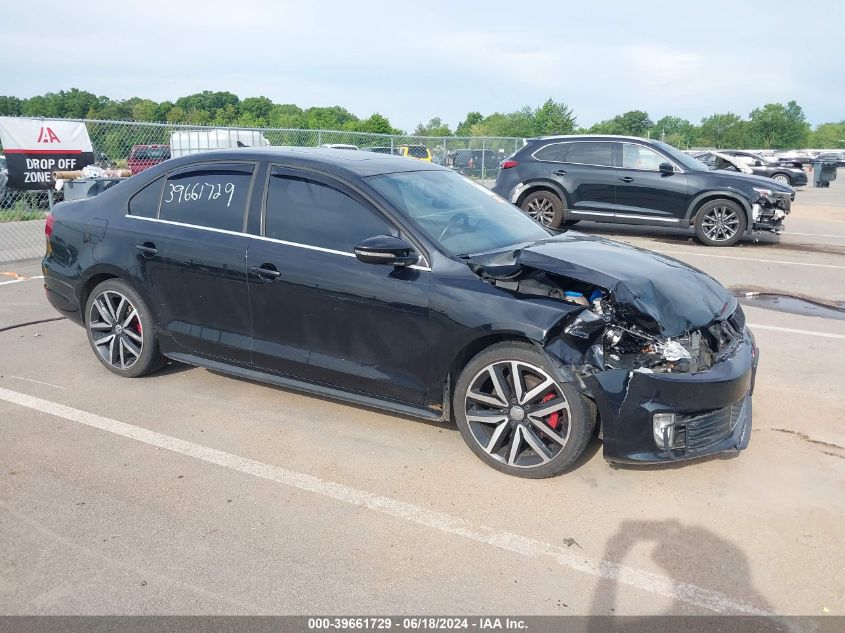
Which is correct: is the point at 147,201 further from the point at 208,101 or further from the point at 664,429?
the point at 208,101

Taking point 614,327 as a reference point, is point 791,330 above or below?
below

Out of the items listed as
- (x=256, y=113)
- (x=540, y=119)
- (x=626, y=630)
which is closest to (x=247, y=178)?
(x=626, y=630)

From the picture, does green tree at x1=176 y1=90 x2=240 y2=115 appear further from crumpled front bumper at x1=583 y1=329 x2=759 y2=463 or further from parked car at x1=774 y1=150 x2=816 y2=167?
crumpled front bumper at x1=583 y1=329 x2=759 y2=463

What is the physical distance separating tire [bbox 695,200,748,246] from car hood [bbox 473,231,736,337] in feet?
25.6

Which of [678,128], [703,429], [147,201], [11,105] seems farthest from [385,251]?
[678,128]

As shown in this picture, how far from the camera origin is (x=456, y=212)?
4762 mm

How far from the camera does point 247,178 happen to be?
15.9 feet

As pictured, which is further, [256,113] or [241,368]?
[256,113]

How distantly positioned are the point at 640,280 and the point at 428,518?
174cm

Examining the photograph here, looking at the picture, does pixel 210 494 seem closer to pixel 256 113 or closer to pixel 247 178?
pixel 247 178

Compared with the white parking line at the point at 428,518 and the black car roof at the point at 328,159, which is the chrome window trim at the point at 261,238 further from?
the white parking line at the point at 428,518

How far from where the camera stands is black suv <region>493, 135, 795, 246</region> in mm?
11688

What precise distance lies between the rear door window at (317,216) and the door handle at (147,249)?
0.94 meters

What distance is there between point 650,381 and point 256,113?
360 feet
